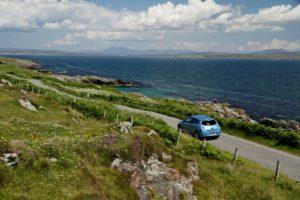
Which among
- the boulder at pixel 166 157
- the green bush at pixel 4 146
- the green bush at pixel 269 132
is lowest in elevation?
the green bush at pixel 269 132

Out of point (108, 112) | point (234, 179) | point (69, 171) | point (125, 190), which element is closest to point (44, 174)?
point (69, 171)

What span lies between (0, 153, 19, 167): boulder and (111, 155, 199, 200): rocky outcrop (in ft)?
16.9

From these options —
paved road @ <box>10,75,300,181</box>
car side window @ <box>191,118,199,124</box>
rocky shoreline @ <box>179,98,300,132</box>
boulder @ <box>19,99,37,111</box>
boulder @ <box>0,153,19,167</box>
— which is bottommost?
rocky shoreline @ <box>179,98,300,132</box>

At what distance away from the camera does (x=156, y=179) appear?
66.4 feet

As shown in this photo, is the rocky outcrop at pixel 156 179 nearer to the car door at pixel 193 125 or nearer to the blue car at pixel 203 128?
the blue car at pixel 203 128

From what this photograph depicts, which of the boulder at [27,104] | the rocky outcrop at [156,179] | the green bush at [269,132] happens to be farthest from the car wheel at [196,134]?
the boulder at [27,104]

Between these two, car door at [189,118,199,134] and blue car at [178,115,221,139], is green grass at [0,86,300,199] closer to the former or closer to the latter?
blue car at [178,115,221,139]

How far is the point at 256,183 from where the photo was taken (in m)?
24.1

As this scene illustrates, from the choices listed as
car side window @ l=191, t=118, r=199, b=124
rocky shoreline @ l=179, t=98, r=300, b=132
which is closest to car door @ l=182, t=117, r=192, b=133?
car side window @ l=191, t=118, r=199, b=124

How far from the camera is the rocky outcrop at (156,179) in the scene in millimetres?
19359

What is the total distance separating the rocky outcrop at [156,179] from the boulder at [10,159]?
5.15m

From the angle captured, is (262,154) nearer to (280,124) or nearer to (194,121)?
(194,121)

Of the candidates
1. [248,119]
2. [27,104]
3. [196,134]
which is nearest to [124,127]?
[196,134]

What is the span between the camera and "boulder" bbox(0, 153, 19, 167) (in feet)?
54.3
